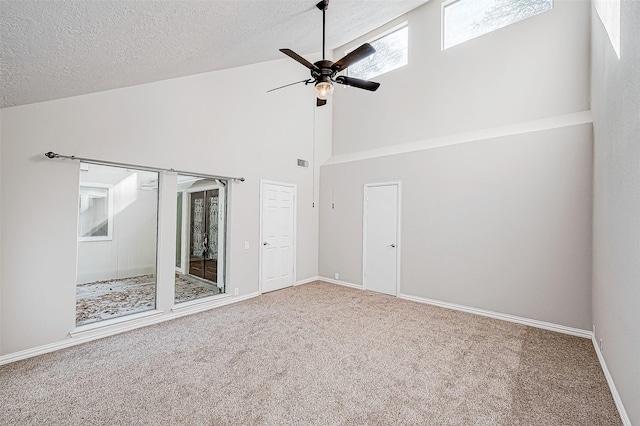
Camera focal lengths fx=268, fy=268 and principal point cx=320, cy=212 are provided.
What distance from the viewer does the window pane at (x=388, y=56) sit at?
523 cm

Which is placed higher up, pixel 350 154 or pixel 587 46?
pixel 587 46

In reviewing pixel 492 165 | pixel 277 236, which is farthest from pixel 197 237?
pixel 492 165

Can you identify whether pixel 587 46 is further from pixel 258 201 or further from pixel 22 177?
pixel 22 177

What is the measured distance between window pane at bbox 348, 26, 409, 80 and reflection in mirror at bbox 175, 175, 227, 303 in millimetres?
4006

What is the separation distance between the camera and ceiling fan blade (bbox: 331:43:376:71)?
93.4 inches

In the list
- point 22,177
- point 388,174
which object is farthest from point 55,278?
point 388,174

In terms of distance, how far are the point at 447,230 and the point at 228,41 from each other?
396cm

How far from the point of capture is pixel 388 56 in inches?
215

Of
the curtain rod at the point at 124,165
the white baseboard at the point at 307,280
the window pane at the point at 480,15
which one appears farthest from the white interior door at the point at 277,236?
the window pane at the point at 480,15

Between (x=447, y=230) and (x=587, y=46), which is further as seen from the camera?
(x=447, y=230)

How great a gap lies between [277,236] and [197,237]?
1856 mm

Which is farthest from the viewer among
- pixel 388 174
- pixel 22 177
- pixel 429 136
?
pixel 388 174

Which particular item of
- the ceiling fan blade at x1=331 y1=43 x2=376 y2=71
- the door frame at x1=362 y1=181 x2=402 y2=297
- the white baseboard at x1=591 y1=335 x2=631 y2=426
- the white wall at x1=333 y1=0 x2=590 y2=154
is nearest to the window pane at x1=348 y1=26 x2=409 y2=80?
the white wall at x1=333 y1=0 x2=590 y2=154

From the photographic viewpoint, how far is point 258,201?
16.2 feet
